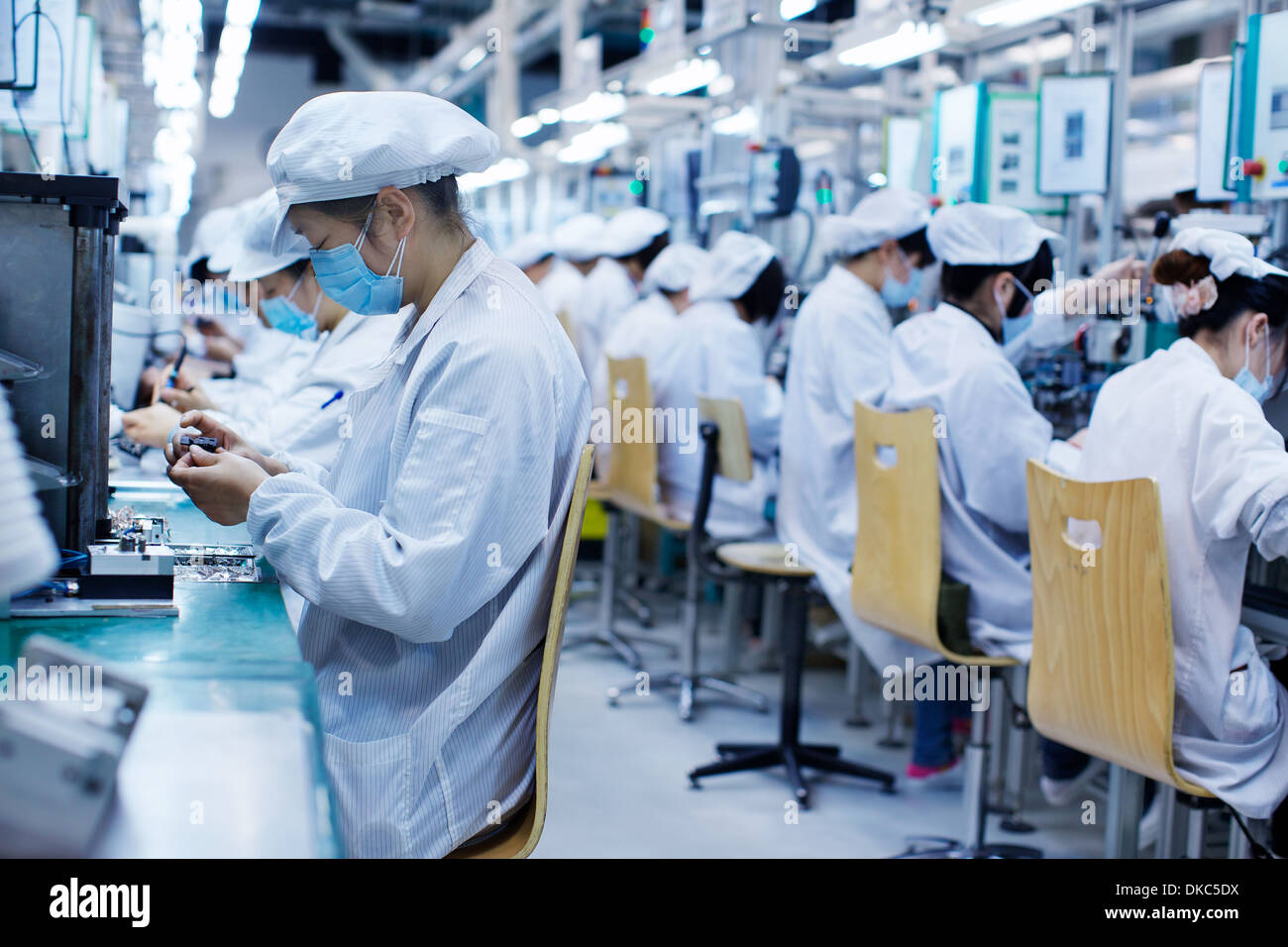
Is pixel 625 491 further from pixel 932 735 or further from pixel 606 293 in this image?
pixel 606 293

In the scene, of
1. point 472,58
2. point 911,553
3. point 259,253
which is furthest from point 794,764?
point 472,58

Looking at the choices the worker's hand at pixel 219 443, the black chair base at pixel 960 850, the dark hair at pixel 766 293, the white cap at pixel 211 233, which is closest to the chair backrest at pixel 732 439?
the dark hair at pixel 766 293

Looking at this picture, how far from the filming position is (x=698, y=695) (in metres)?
4.39

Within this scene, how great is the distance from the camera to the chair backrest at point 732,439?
3.71m

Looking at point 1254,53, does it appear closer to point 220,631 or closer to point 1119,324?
point 1119,324

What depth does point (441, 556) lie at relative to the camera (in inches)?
55.2

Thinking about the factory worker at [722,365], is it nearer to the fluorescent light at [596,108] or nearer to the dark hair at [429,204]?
the dark hair at [429,204]

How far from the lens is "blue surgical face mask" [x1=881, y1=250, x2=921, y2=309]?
3850mm

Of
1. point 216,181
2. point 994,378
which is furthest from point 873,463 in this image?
point 216,181

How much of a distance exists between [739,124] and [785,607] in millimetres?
2855

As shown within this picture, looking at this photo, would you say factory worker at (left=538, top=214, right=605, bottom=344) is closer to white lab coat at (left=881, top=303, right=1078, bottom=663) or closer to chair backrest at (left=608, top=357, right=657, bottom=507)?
chair backrest at (left=608, top=357, right=657, bottom=507)

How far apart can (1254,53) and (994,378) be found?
1.01 metres

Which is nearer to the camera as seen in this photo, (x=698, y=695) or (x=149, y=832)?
(x=149, y=832)

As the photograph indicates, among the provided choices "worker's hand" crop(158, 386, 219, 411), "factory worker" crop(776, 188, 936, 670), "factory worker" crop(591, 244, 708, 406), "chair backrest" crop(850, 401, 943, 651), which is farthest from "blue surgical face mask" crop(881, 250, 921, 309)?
"worker's hand" crop(158, 386, 219, 411)
